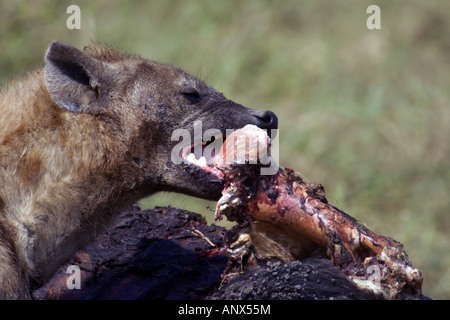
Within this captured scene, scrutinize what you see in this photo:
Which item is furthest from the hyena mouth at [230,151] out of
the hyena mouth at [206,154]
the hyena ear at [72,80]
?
the hyena ear at [72,80]

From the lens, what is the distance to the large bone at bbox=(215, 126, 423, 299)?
2.85 m

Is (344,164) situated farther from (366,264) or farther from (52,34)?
(366,264)

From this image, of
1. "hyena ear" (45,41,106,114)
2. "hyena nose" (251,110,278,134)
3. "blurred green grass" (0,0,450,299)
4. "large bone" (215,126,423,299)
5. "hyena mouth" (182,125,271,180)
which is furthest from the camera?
"blurred green grass" (0,0,450,299)

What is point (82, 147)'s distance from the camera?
3.23 metres

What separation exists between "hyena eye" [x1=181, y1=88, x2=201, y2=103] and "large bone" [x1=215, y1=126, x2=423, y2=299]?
0.53m

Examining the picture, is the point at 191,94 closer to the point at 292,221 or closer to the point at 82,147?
the point at 82,147

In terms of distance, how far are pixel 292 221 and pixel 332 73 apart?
4523mm

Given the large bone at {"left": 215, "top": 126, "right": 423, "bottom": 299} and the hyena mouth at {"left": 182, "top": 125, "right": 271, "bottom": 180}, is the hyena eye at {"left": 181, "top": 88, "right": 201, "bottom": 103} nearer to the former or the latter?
the hyena mouth at {"left": 182, "top": 125, "right": 271, "bottom": 180}

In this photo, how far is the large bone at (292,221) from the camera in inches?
112

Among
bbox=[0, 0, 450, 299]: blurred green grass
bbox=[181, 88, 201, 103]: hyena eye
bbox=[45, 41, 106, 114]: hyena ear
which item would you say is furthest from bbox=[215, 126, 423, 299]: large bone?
bbox=[0, 0, 450, 299]: blurred green grass

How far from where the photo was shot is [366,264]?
2811mm
